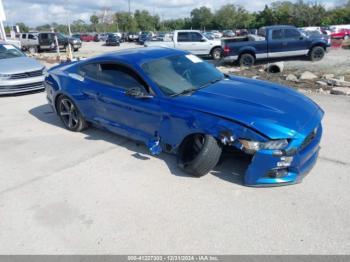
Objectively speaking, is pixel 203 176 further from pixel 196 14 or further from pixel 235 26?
pixel 196 14

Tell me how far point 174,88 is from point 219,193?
150cm

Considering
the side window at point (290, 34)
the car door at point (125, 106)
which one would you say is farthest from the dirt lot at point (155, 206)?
the side window at point (290, 34)

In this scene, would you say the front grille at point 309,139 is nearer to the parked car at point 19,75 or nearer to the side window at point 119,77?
the side window at point 119,77

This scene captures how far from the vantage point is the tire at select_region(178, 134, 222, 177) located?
3512 mm

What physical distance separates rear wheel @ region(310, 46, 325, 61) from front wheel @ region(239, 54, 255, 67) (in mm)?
2618

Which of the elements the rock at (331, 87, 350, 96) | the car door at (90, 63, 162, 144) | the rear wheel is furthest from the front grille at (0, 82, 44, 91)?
the rear wheel

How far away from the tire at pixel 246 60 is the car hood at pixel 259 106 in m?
9.42

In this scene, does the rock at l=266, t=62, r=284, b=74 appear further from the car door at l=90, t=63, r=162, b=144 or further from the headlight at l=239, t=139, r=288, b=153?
the headlight at l=239, t=139, r=288, b=153

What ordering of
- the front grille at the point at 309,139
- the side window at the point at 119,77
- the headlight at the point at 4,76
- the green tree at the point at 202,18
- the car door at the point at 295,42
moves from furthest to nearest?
the green tree at the point at 202,18
the car door at the point at 295,42
the headlight at the point at 4,76
the side window at the point at 119,77
the front grille at the point at 309,139

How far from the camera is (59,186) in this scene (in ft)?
12.6

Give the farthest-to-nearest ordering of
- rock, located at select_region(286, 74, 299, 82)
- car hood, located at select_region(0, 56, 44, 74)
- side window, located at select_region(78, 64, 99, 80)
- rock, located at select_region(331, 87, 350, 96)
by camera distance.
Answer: rock, located at select_region(286, 74, 299, 82), car hood, located at select_region(0, 56, 44, 74), rock, located at select_region(331, 87, 350, 96), side window, located at select_region(78, 64, 99, 80)

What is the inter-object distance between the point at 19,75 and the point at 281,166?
26.6ft

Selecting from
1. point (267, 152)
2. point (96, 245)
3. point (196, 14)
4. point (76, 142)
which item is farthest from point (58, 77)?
point (196, 14)

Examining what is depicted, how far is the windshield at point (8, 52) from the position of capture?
31.7ft
